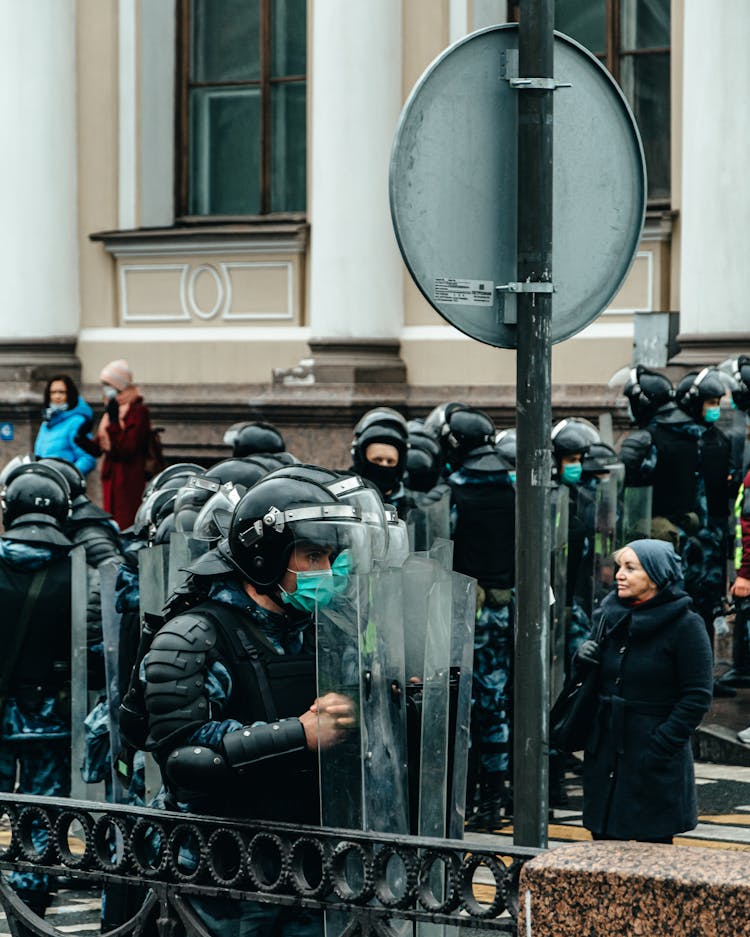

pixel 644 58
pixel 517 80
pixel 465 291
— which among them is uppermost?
pixel 644 58

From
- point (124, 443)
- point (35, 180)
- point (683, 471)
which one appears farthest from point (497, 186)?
point (35, 180)

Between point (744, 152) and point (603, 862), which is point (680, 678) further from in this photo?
point (744, 152)

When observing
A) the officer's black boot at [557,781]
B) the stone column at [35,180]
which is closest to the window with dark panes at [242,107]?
the stone column at [35,180]

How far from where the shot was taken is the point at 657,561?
674cm

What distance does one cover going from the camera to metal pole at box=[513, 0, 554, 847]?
14.4 ft

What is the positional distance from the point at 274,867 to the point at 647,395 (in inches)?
313

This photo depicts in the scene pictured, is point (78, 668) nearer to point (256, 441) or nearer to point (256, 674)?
point (256, 674)

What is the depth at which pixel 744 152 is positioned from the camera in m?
14.3

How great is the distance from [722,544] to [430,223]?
7.85 metres

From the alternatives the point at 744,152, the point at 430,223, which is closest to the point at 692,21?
the point at 744,152

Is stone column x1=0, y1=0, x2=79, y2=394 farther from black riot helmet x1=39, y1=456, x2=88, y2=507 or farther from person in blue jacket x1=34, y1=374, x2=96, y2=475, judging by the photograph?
black riot helmet x1=39, y1=456, x2=88, y2=507

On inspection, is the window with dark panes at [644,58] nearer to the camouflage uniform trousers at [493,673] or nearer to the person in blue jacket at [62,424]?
the person in blue jacket at [62,424]

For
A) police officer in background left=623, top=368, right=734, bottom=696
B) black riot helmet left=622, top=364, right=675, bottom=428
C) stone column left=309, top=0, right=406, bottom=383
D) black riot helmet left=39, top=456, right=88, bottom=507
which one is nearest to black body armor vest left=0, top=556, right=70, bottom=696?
black riot helmet left=39, top=456, right=88, bottom=507

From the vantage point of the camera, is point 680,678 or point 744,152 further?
point 744,152
